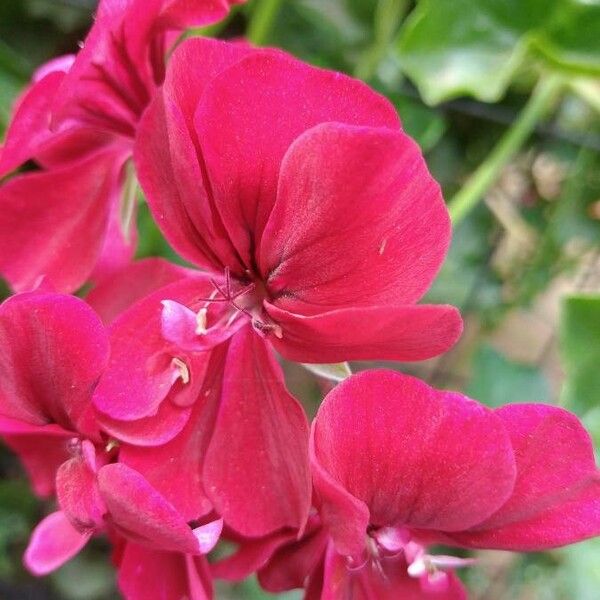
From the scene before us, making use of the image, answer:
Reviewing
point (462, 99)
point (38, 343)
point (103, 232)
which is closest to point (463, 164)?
point (462, 99)

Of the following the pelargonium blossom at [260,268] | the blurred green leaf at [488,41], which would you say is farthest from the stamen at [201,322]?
the blurred green leaf at [488,41]

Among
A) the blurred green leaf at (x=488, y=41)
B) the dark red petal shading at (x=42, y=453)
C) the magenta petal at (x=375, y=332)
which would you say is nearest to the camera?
the magenta petal at (x=375, y=332)

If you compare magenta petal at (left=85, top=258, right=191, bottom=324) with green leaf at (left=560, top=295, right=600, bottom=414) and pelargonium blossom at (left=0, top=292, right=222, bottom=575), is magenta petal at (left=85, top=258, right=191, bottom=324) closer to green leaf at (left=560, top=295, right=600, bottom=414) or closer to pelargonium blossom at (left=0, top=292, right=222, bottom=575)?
pelargonium blossom at (left=0, top=292, right=222, bottom=575)

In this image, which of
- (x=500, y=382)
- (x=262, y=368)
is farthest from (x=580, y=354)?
(x=262, y=368)

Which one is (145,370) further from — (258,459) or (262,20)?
(262,20)

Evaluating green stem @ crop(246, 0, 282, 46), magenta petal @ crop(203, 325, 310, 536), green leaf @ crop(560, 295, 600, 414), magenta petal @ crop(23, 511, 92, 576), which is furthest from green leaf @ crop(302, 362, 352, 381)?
green stem @ crop(246, 0, 282, 46)

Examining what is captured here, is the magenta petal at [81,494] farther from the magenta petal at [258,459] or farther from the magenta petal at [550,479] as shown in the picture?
the magenta petal at [550,479]
